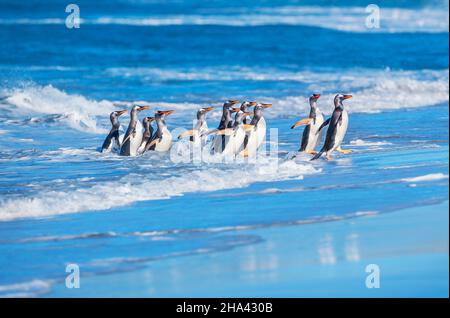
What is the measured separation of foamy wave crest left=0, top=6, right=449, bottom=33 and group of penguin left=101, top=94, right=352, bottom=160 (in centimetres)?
2871

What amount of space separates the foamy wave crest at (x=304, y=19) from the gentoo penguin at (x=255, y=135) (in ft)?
95.0

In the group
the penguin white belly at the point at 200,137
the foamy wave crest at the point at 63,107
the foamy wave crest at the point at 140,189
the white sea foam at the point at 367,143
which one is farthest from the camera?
the foamy wave crest at the point at 63,107

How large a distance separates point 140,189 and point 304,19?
3731 cm

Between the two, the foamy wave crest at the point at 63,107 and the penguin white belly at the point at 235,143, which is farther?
the foamy wave crest at the point at 63,107

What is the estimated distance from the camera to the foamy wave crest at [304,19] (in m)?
41.0

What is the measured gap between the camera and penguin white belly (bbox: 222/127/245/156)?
9539mm

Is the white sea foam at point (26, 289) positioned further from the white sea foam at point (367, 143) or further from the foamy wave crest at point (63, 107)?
the foamy wave crest at point (63, 107)

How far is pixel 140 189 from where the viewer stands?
8.02m

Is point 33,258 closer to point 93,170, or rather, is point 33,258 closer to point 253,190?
point 253,190

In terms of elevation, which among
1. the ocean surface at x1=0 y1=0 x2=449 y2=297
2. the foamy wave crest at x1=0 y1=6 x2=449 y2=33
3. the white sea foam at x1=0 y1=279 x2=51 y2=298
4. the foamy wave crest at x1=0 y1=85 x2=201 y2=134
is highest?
the foamy wave crest at x1=0 y1=6 x2=449 y2=33

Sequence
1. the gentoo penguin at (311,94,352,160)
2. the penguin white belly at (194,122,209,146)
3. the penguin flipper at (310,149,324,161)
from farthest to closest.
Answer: the penguin white belly at (194,122,209,146) → the gentoo penguin at (311,94,352,160) → the penguin flipper at (310,149,324,161)

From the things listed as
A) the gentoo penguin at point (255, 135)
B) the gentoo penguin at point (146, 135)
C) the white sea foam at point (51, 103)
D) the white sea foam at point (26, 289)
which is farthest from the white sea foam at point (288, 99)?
the white sea foam at point (26, 289)

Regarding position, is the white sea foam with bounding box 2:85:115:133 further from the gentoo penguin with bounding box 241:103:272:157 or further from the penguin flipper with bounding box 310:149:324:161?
the penguin flipper with bounding box 310:149:324:161

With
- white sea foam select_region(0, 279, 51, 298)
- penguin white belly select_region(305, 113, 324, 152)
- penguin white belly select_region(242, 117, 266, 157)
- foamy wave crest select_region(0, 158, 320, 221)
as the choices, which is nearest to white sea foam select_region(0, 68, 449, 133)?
penguin white belly select_region(242, 117, 266, 157)
